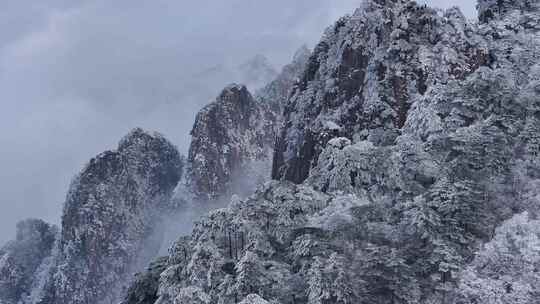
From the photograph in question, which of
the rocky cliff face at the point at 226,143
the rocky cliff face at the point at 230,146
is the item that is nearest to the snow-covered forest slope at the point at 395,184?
the rocky cliff face at the point at 230,146

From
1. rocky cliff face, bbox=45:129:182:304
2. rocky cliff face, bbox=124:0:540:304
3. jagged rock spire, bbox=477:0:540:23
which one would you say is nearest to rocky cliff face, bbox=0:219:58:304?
rocky cliff face, bbox=45:129:182:304

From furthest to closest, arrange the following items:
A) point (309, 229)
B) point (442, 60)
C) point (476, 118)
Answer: point (442, 60) → point (476, 118) → point (309, 229)

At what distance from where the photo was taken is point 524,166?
125ft

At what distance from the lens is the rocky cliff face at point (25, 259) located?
5389 inches

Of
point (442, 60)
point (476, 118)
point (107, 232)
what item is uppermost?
point (107, 232)

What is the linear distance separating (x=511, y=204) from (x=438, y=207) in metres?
4.18

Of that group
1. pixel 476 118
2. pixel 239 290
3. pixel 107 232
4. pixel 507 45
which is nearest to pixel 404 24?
pixel 507 45

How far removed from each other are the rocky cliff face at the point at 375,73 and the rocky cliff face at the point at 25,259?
8682 centimetres

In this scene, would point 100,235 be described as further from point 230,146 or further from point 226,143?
point 230,146

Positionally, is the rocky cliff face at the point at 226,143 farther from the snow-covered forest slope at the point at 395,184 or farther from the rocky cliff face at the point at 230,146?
the snow-covered forest slope at the point at 395,184

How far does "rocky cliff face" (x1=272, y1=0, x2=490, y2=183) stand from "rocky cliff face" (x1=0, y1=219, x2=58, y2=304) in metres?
86.8

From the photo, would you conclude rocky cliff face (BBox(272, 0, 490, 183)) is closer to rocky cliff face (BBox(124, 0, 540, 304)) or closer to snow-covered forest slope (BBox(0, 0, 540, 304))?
snow-covered forest slope (BBox(0, 0, 540, 304))

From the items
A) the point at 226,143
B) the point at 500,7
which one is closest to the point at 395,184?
the point at 500,7

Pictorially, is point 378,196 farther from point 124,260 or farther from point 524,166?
point 124,260
